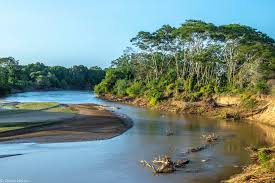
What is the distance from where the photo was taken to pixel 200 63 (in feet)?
229

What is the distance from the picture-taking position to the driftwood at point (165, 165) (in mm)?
24688

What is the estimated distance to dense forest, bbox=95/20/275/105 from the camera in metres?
57.8

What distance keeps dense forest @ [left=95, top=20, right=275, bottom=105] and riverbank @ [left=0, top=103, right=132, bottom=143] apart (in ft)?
63.4

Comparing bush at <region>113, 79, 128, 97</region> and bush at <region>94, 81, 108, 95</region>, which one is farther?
bush at <region>94, 81, 108, 95</region>

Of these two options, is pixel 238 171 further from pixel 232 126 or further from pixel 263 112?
pixel 263 112

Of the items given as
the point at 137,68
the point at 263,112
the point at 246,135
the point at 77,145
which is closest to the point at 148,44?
the point at 137,68

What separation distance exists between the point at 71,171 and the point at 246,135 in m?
19.9

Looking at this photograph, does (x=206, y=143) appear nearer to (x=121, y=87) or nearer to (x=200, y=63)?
(x=200, y=63)

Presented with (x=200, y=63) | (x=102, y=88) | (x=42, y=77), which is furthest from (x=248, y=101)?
(x=42, y=77)

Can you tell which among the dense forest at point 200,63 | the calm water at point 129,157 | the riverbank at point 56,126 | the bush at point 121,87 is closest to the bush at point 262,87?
the dense forest at point 200,63

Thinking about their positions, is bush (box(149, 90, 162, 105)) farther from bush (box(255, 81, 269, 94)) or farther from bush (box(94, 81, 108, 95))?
bush (box(94, 81, 108, 95))

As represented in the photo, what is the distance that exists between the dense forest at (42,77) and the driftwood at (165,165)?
81594 mm

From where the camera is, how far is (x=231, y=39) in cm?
6366

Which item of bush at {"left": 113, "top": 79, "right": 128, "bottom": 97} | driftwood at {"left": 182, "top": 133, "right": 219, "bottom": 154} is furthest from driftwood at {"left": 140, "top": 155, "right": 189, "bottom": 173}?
bush at {"left": 113, "top": 79, "right": 128, "bottom": 97}
